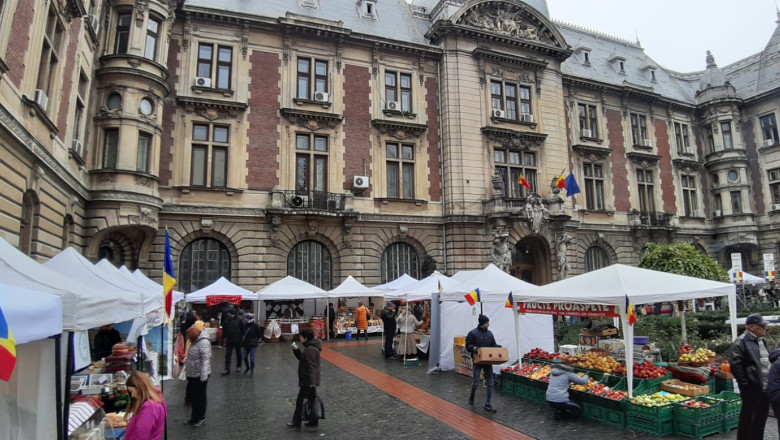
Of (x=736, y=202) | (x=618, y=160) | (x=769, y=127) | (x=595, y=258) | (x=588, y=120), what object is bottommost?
(x=595, y=258)

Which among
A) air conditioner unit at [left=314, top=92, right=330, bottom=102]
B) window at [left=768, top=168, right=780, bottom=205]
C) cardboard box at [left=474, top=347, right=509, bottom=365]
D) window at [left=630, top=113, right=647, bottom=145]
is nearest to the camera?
cardboard box at [left=474, top=347, right=509, bottom=365]

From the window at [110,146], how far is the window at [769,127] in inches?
1626

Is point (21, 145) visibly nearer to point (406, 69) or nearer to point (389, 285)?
point (389, 285)

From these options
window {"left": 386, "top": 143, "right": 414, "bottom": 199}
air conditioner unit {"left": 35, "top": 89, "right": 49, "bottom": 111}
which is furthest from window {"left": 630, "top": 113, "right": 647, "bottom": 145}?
air conditioner unit {"left": 35, "top": 89, "right": 49, "bottom": 111}

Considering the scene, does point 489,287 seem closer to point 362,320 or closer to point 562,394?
point 562,394

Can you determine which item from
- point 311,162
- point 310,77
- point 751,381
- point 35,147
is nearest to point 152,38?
point 310,77

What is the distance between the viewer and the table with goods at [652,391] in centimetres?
805

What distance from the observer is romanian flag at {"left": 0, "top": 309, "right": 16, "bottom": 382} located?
3176 mm

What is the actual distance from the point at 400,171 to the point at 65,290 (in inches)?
852

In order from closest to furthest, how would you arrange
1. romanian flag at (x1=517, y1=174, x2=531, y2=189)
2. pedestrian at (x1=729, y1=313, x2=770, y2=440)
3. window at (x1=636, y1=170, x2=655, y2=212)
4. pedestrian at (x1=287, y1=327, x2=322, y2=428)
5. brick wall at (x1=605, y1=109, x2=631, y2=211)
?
1. pedestrian at (x1=729, y1=313, x2=770, y2=440)
2. pedestrian at (x1=287, y1=327, x2=322, y2=428)
3. romanian flag at (x1=517, y1=174, x2=531, y2=189)
4. brick wall at (x1=605, y1=109, x2=631, y2=211)
5. window at (x1=636, y1=170, x2=655, y2=212)

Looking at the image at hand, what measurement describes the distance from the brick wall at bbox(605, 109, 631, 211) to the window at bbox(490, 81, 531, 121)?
292 inches

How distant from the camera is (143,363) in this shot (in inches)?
470

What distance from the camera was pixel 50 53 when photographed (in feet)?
43.7

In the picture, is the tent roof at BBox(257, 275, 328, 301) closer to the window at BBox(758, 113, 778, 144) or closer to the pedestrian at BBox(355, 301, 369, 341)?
the pedestrian at BBox(355, 301, 369, 341)
